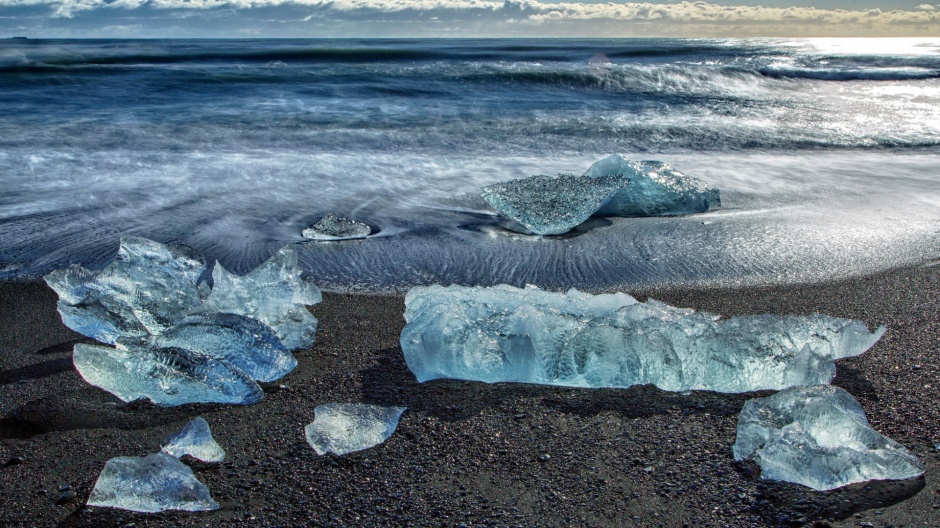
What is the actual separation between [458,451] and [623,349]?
1.62 feet

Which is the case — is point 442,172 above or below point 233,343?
below

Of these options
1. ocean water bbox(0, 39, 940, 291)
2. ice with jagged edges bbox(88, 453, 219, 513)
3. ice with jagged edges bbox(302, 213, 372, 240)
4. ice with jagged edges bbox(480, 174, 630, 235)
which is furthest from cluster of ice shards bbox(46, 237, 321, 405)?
ice with jagged edges bbox(480, 174, 630, 235)

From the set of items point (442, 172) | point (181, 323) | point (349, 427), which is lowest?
point (442, 172)

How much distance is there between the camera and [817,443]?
143 cm

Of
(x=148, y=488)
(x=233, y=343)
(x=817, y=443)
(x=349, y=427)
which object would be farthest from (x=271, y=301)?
(x=817, y=443)

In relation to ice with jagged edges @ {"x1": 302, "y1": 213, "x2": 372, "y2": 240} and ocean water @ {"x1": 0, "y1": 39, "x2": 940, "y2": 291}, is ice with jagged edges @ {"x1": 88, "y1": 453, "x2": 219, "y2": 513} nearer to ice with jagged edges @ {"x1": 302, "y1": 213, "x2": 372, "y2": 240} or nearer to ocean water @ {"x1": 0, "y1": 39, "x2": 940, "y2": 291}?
ocean water @ {"x1": 0, "y1": 39, "x2": 940, "y2": 291}

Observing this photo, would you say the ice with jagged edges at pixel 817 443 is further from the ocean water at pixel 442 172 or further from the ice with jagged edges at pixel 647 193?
the ice with jagged edges at pixel 647 193

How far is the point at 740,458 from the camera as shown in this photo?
1468mm

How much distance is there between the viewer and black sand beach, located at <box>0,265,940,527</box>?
4.30 feet

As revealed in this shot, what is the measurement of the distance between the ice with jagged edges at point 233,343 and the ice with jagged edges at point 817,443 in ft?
3.64

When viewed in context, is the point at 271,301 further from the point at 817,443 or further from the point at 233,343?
the point at 817,443

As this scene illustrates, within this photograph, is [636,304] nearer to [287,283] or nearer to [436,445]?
[436,445]

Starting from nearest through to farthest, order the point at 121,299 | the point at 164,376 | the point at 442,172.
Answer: the point at 164,376 → the point at 121,299 → the point at 442,172

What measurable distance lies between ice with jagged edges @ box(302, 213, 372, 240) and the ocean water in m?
0.09
